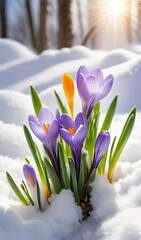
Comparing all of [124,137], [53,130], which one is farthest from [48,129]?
[124,137]

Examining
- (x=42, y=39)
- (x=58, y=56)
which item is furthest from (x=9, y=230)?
(x=42, y=39)

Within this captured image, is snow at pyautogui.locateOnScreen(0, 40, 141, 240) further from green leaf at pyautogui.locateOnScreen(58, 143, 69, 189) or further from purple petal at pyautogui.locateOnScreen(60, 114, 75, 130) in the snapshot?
purple petal at pyautogui.locateOnScreen(60, 114, 75, 130)

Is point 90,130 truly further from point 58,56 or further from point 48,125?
point 58,56

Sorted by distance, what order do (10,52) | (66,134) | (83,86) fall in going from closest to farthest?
(66,134) → (83,86) → (10,52)

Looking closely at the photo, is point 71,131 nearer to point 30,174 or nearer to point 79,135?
point 79,135

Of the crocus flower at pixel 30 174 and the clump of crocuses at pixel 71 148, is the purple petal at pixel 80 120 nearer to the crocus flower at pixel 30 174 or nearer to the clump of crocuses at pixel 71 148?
the clump of crocuses at pixel 71 148

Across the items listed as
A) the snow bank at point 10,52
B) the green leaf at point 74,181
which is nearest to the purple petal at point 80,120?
the green leaf at point 74,181

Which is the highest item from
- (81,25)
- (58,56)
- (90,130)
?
(90,130)
